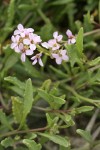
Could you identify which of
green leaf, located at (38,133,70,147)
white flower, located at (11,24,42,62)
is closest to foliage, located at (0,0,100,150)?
green leaf, located at (38,133,70,147)

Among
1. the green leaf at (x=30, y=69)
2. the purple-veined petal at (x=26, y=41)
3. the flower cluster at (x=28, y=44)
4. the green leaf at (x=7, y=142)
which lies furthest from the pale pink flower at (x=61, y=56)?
the green leaf at (x=7, y=142)

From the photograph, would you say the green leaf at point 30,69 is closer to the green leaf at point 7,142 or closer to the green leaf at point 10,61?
the green leaf at point 10,61

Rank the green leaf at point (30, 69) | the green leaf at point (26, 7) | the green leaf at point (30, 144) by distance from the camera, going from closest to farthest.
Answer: the green leaf at point (30, 144) < the green leaf at point (30, 69) < the green leaf at point (26, 7)

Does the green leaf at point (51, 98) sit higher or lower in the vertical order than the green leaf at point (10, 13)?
lower

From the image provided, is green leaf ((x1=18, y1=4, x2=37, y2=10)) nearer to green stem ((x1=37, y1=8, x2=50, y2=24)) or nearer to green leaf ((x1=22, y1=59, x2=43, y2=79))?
green stem ((x1=37, y1=8, x2=50, y2=24))

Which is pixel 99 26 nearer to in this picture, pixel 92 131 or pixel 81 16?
pixel 81 16

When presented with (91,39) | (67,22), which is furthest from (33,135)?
(67,22)

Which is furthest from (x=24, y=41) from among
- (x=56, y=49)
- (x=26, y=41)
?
(x=56, y=49)

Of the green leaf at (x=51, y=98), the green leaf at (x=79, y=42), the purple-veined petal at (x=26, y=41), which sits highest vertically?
the green leaf at (x=79, y=42)

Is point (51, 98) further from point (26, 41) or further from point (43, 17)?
point (43, 17)
